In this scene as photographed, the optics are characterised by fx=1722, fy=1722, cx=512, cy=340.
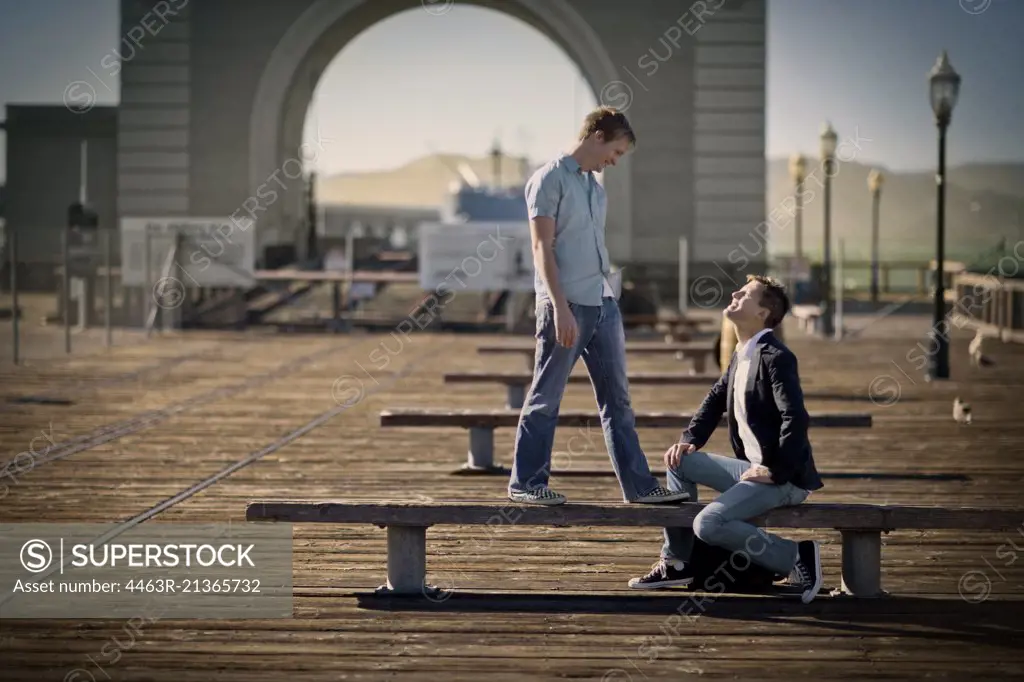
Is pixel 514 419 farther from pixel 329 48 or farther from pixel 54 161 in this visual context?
pixel 54 161

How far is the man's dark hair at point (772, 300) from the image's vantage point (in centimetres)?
714

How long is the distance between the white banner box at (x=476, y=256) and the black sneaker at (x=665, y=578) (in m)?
21.1

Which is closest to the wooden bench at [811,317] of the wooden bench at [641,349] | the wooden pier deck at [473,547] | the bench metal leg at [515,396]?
the wooden pier deck at [473,547]

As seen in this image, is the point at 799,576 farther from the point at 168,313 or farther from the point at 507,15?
the point at 507,15

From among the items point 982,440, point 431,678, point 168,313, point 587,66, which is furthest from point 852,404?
point 587,66

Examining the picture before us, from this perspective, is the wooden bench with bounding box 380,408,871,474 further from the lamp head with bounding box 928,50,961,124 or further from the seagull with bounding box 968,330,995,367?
the seagull with bounding box 968,330,995,367

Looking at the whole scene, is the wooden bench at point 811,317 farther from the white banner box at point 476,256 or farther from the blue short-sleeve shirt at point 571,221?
the blue short-sleeve shirt at point 571,221

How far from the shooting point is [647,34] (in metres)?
34.9

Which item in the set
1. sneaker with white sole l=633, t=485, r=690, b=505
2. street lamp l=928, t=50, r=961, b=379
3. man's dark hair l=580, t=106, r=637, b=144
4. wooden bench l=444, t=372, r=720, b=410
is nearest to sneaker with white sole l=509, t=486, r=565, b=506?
sneaker with white sole l=633, t=485, r=690, b=505

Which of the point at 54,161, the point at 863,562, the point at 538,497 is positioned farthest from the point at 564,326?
the point at 54,161

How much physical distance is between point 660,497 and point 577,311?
33.6 inches

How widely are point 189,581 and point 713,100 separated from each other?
29.3 meters

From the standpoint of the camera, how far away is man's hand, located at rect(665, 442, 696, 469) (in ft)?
23.8

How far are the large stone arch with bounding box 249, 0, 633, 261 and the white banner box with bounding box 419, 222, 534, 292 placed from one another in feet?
23.0
